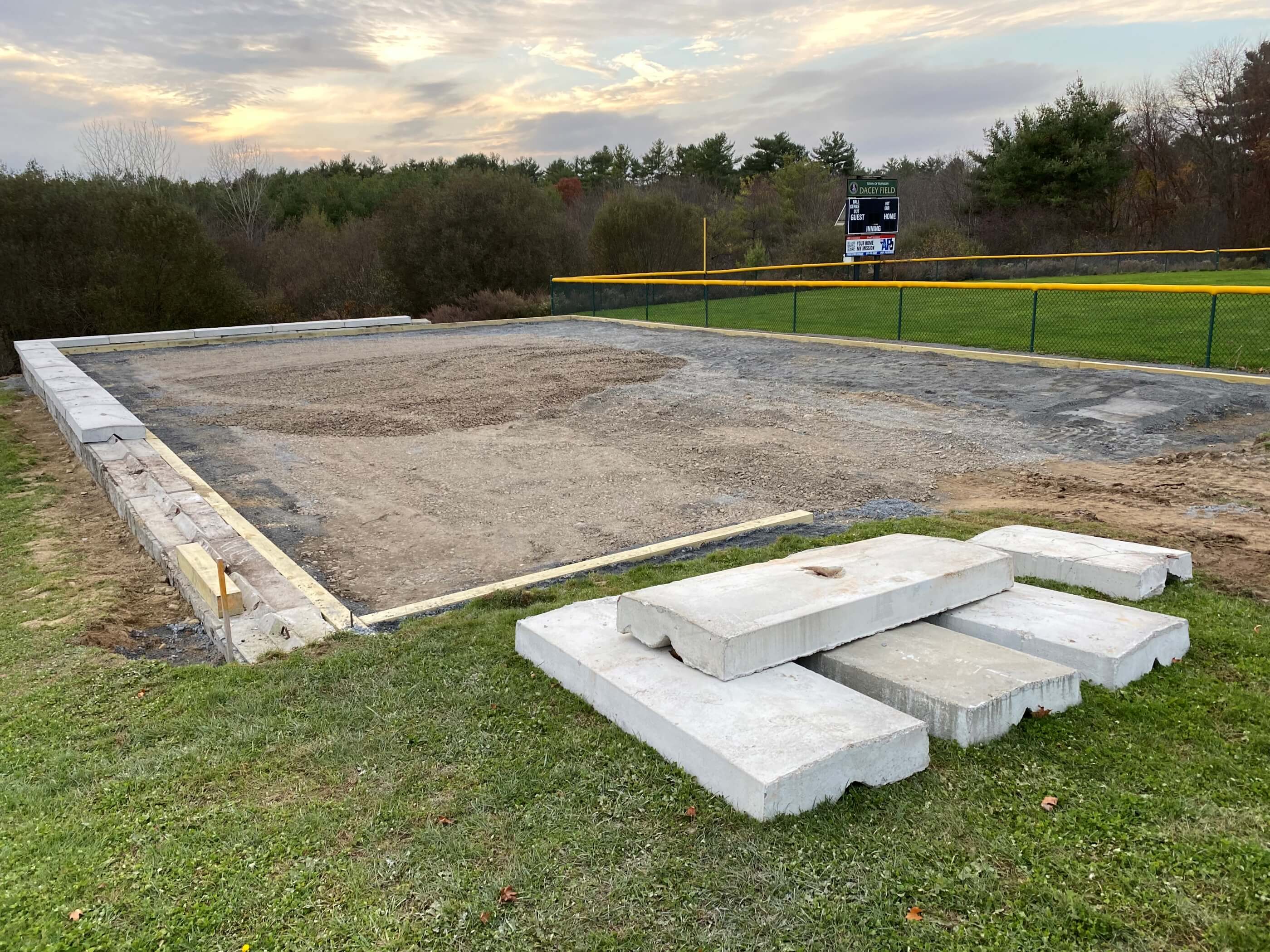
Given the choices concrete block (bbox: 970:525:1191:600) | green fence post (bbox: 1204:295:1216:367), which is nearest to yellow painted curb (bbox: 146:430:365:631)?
concrete block (bbox: 970:525:1191:600)

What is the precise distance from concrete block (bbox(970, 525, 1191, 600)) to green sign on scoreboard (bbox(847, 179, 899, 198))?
1882 cm

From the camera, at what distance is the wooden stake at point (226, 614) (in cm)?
470

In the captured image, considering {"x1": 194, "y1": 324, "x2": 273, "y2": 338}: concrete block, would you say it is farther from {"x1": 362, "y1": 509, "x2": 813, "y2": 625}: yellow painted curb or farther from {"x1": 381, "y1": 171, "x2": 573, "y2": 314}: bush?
{"x1": 362, "y1": 509, "x2": 813, "y2": 625}: yellow painted curb

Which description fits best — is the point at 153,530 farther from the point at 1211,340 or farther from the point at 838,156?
the point at 838,156

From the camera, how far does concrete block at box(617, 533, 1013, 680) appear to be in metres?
3.39

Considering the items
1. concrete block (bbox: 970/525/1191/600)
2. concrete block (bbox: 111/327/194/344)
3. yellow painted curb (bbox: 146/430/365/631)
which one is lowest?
yellow painted curb (bbox: 146/430/365/631)

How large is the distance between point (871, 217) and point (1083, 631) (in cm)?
2034

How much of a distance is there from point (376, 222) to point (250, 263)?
4.79 metres

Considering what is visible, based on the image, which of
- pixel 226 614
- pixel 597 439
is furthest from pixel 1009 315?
pixel 226 614

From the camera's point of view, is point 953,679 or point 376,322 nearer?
point 953,679

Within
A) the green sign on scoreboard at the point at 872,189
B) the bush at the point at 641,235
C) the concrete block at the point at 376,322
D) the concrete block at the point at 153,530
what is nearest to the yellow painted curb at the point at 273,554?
the concrete block at the point at 153,530

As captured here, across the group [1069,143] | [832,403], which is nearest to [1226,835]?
[832,403]

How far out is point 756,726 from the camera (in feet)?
9.89

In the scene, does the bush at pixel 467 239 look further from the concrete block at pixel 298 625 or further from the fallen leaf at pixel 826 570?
the fallen leaf at pixel 826 570
